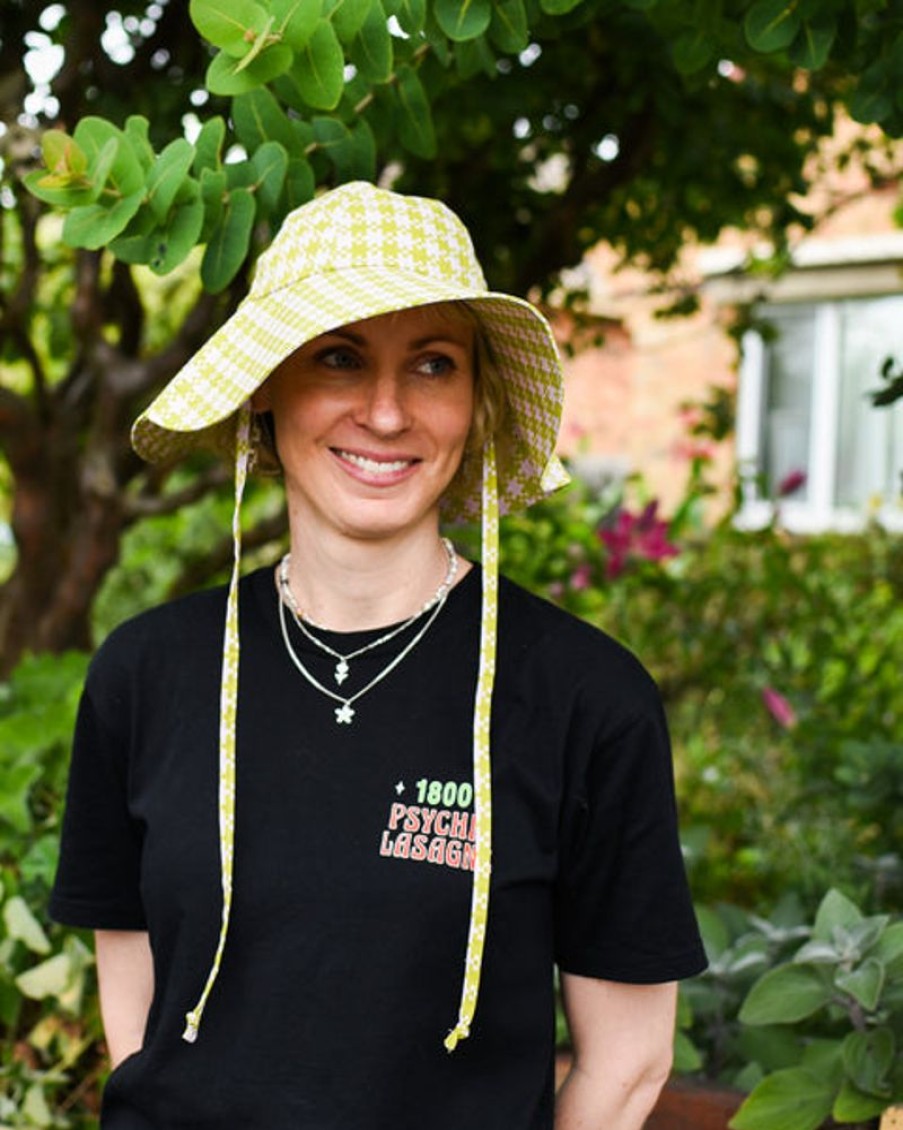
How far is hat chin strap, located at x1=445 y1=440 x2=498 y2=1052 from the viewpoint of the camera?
160cm

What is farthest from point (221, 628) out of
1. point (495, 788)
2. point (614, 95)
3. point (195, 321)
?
point (614, 95)

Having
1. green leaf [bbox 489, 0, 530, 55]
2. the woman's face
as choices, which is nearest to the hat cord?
the woman's face

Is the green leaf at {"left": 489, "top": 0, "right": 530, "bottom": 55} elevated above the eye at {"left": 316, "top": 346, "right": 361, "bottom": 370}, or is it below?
above

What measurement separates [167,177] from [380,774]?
0.74 m

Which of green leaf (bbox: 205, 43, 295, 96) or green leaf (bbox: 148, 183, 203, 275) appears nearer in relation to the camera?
green leaf (bbox: 205, 43, 295, 96)

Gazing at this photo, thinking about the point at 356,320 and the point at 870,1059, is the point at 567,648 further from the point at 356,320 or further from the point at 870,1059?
the point at 870,1059

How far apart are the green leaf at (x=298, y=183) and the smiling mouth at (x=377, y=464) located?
48 centimetres

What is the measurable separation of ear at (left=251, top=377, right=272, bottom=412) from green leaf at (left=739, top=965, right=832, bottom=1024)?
1019 mm

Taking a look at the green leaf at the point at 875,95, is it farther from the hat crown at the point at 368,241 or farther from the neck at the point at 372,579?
the neck at the point at 372,579

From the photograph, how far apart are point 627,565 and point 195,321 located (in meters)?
1.55

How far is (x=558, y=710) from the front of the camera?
5.52ft

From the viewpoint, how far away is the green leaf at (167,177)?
1798 millimetres

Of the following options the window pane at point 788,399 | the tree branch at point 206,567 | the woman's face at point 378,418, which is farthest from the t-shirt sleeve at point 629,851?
the window pane at point 788,399

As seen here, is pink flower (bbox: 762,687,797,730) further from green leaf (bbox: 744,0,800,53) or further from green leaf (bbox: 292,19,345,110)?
green leaf (bbox: 292,19,345,110)
